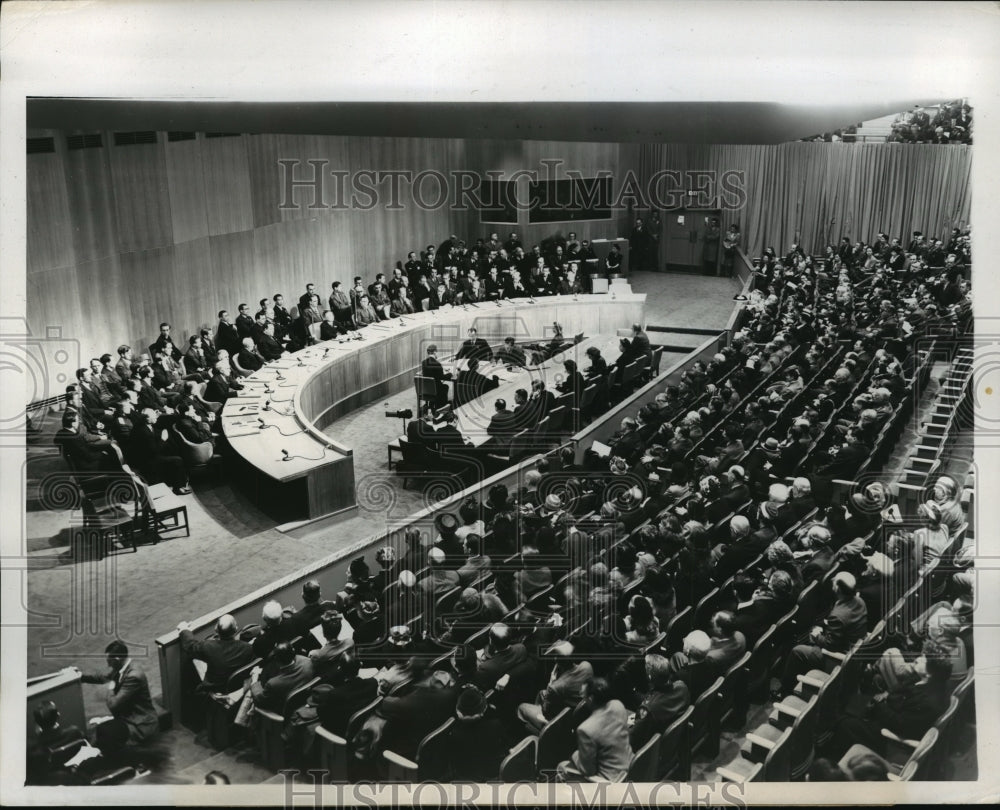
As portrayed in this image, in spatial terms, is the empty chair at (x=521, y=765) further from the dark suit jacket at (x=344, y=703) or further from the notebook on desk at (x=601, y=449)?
the notebook on desk at (x=601, y=449)

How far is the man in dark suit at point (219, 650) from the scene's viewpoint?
19.8 feet

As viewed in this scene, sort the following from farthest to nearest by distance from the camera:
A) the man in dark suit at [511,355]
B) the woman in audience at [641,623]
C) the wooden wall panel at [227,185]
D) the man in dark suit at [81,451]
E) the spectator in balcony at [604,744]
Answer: the man in dark suit at [511,355]
the wooden wall panel at [227,185]
the man in dark suit at [81,451]
the woman in audience at [641,623]
the spectator in balcony at [604,744]

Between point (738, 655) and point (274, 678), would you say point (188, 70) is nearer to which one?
point (274, 678)

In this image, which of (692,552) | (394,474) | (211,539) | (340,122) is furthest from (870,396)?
(211,539)

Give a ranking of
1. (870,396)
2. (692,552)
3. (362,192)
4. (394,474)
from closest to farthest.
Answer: (692,552)
(870,396)
(394,474)
(362,192)

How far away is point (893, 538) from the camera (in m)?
6.70

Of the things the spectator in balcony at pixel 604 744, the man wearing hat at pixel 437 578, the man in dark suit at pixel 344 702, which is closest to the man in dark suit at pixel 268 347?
the man wearing hat at pixel 437 578

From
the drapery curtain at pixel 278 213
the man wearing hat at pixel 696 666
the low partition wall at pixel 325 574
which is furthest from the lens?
the drapery curtain at pixel 278 213

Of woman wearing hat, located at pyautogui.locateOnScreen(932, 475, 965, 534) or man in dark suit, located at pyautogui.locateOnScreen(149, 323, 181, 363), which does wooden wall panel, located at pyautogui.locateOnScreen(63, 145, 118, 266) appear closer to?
man in dark suit, located at pyautogui.locateOnScreen(149, 323, 181, 363)

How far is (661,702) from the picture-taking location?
5441 millimetres

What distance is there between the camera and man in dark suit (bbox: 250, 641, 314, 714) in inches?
231

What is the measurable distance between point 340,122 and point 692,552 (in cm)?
387

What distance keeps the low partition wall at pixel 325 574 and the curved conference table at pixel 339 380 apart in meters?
0.88

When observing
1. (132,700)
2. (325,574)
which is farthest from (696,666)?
(132,700)
